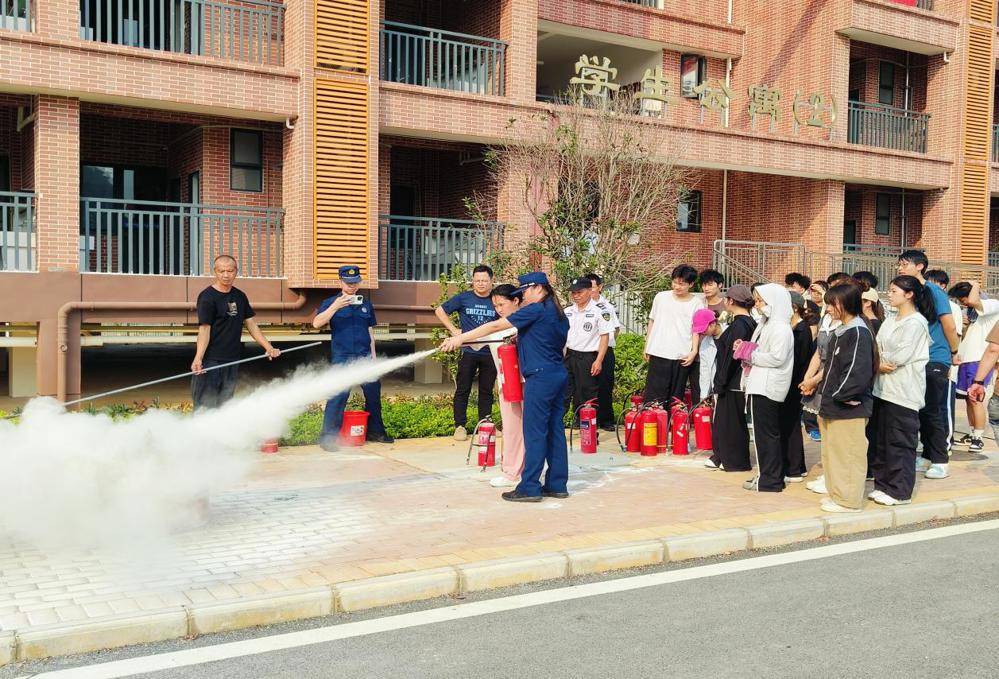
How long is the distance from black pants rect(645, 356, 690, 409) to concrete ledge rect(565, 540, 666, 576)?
4.46 meters

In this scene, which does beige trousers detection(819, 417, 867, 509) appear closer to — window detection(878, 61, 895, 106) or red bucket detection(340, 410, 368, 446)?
red bucket detection(340, 410, 368, 446)

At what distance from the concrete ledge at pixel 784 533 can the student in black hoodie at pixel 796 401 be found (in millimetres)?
1665

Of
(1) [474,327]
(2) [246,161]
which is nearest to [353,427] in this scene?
(1) [474,327]

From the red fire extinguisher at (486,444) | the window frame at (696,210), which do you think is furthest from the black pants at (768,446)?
the window frame at (696,210)

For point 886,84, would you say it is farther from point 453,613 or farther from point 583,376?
point 453,613

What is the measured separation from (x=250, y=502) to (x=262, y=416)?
90cm

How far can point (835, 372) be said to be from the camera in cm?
798

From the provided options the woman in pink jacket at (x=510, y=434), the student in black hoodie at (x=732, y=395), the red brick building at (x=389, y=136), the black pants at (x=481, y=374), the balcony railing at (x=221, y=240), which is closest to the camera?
the woman in pink jacket at (x=510, y=434)

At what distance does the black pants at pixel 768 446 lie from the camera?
8.80 metres

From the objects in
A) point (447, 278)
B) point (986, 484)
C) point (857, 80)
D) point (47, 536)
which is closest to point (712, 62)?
A: point (857, 80)

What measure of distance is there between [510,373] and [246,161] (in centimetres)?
1076

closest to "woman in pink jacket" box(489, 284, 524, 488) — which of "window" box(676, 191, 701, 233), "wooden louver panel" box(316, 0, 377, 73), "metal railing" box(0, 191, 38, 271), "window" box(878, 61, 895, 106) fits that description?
"metal railing" box(0, 191, 38, 271)

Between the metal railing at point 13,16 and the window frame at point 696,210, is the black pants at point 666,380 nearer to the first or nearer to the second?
the metal railing at point 13,16

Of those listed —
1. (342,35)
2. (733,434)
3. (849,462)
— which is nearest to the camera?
(849,462)
